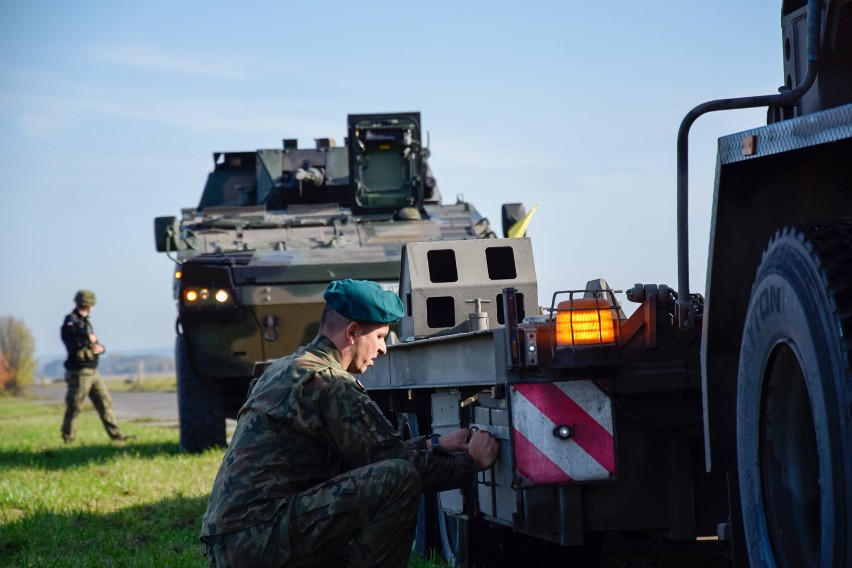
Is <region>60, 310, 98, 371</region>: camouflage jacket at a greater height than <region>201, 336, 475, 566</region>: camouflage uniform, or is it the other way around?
<region>60, 310, 98, 371</region>: camouflage jacket

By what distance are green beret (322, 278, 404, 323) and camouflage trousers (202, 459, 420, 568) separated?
50cm

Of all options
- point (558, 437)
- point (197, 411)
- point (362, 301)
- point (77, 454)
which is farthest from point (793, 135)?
point (77, 454)

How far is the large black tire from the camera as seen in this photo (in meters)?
2.83

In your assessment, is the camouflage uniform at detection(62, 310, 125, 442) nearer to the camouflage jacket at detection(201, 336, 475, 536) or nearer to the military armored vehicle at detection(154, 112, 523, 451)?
the military armored vehicle at detection(154, 112, 523, 451)

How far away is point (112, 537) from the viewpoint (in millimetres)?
7965

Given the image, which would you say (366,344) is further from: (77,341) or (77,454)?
(77,341)

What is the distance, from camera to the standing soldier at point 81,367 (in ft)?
54.6

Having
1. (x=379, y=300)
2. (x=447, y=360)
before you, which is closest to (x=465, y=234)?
(x=447, y=360)

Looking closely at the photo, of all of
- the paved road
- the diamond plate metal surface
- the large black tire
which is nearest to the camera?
the large black tire

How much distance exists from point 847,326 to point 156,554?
16.8ft

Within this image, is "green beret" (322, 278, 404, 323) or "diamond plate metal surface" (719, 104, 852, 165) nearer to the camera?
"diamond plate metal surface" (719, 104, 852, 165)

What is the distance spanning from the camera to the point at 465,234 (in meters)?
12.3

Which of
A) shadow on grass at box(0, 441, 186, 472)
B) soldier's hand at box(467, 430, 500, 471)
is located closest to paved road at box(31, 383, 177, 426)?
shadow on grass at box(0, 441, 186, 472)

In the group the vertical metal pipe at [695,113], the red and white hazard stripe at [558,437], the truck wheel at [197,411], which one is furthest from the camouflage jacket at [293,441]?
the truck wheel at [197,411]
